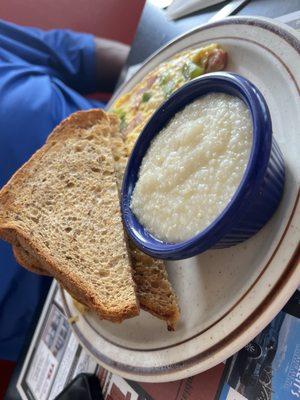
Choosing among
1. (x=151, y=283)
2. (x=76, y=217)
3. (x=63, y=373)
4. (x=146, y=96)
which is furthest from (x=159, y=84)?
(x=63, y=373)

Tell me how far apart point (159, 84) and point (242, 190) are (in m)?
0.59

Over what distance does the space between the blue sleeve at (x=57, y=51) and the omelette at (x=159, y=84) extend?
2.38 ft

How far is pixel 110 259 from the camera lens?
0.98 meters

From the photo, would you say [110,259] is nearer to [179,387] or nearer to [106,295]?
[106,295]

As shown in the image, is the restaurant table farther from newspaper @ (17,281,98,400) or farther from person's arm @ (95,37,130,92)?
person's arm @ (95,37,130,92)

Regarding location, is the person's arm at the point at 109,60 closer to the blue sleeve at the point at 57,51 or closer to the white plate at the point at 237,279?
the blue sleeve at the point at 57,51

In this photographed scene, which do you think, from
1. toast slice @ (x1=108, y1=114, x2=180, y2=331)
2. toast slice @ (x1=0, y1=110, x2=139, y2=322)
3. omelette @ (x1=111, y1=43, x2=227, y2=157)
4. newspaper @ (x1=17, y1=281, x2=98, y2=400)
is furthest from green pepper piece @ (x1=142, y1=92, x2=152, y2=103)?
newspaper @ (x1=17, y1=281, x2=98, y2=400)

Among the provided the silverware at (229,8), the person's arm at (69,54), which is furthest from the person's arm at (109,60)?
the silverware at (229,8)

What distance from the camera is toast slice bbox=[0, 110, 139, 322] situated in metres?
0.94

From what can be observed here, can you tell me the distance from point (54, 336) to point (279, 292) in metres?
0.95

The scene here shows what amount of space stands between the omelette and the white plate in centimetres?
4

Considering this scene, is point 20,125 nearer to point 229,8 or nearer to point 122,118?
point 122,118

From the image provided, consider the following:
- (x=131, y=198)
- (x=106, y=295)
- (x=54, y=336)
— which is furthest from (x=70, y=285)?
(x=54, y=336)

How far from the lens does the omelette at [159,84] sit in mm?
1018
